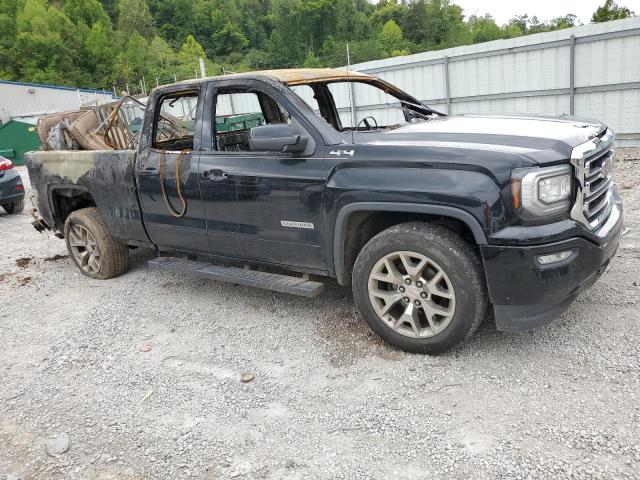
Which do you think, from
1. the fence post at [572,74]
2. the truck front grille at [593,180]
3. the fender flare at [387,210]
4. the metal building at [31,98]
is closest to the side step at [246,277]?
the fender flare at [387,210]

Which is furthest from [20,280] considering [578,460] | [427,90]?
[427,90]

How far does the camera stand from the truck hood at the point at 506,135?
301cm

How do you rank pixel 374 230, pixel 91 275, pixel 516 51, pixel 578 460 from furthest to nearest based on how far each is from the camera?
pixel 516 51
pixel 91 275
pixel 374 230
pixel 578 460

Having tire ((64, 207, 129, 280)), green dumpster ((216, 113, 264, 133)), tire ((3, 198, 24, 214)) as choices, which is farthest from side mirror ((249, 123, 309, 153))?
tire ((3, 198, 24, 214))

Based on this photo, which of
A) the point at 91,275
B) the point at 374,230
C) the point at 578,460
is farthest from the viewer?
the point at 91,275

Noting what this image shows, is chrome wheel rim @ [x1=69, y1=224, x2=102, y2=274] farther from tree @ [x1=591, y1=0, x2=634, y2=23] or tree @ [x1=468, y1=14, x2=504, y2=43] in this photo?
tree @ [x1=468, y1=14, x2=504, y2=43]

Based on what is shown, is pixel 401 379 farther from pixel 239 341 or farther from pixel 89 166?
pixel 89 166

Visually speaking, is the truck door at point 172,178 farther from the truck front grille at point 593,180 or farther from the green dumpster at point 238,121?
the truck front grille at point 593,180

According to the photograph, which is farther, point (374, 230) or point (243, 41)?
point (243, 41)

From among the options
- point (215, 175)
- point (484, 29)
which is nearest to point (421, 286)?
point (215, 175)

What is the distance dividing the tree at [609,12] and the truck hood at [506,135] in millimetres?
67032

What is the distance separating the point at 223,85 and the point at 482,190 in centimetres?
228

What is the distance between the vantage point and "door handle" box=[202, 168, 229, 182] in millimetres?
4082

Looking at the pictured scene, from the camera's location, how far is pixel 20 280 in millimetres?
6004
